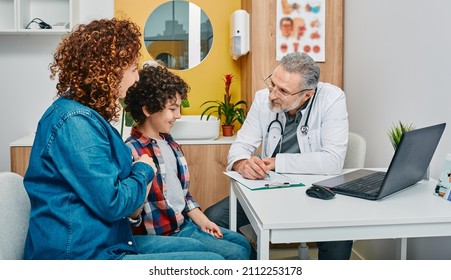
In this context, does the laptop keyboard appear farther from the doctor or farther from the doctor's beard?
the doctor's beard

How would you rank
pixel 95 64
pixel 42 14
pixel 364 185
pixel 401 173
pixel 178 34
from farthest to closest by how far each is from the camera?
pixel 178 34
pixel 42 14
pixel 364 185
pixel 401 173
pixel 95 64

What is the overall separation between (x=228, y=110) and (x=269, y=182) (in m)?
1.33

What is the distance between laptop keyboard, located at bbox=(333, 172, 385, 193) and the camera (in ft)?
4.53

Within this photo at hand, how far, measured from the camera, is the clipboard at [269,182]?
1465mm

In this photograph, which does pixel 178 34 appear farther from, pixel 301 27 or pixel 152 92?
pixel 152 92

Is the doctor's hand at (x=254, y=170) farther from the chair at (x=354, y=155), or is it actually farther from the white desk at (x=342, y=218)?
the chair at (x=354, y=155)

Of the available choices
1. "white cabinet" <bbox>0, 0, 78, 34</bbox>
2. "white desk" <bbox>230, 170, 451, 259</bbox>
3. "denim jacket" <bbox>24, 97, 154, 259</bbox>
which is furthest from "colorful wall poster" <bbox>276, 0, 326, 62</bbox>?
"denim jacket" <bbox>24, 97, 154, 259</bbox>

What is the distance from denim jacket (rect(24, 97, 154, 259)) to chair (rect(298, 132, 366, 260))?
1131mm

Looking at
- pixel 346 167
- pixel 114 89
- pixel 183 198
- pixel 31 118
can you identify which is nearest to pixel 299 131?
pixel 346 167

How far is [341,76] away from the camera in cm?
263

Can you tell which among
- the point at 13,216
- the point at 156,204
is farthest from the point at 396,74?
the point at 13,216

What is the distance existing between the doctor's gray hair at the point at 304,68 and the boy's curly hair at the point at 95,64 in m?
0.90

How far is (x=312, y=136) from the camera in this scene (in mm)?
1957

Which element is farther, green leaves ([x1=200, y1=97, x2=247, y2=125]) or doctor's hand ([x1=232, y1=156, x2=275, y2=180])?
green leaves ([x1=200, y1=97, x2=247, y2=125])
